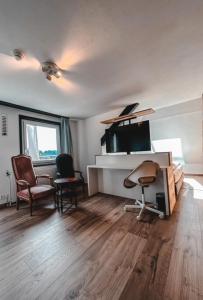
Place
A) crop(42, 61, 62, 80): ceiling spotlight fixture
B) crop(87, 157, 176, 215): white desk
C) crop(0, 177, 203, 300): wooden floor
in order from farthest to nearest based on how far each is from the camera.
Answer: crop(87, 157, 176, 215): white desk < crop(42, 61, 62, 80): ceiling spotlight fixture < crop(0, 177, 203, 300): wooden floor

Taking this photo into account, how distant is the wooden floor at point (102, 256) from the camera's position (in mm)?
1067

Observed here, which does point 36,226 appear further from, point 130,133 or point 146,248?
point 130,133

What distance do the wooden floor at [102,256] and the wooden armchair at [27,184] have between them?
0.37m

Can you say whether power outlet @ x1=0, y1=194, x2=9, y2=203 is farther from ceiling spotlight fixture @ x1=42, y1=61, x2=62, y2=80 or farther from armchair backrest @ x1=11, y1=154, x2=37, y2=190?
ceiling spotlight fixture @ x1=42, y1=61, x2=62, y2=80

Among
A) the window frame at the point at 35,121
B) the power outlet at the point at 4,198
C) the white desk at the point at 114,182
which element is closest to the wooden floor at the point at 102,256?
the white desk at the point at 114,182

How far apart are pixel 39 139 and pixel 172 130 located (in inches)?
171

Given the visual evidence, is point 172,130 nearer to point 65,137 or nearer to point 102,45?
point 65,137

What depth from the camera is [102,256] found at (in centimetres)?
142

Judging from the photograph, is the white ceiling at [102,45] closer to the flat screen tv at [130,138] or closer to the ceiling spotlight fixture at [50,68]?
the ceiling spotlight fixture at [50,68]

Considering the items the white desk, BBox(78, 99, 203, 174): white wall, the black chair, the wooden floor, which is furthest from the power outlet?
BBox(78, 99, 203, 174): white wall

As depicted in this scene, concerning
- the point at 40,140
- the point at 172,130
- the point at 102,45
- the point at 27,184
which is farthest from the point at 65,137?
the point at 172,130

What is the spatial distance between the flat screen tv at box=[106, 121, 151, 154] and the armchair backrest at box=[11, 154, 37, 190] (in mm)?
1981

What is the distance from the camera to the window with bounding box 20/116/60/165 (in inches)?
136

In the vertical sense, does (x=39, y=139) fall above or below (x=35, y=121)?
below
